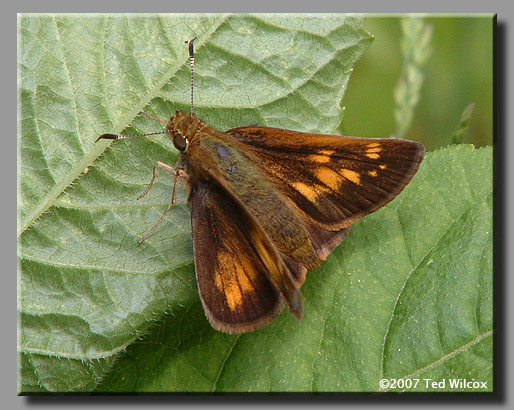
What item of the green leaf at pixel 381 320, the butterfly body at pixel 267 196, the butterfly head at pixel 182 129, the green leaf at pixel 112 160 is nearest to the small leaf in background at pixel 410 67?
the green leaf at pixel 112 160

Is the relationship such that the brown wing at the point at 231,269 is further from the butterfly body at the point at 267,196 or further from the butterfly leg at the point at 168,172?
the butterfly leg at the point at 168,172

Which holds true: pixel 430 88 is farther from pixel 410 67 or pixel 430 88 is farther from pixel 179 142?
pixel 179 142

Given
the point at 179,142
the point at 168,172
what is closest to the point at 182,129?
the point at 179,142

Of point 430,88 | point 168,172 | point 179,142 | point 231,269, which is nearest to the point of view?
point 231,269

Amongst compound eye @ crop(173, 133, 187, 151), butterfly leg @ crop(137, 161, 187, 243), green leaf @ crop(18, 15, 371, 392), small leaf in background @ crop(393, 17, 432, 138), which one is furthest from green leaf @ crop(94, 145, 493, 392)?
compound eye @ crop(173, 133, 187, 151)

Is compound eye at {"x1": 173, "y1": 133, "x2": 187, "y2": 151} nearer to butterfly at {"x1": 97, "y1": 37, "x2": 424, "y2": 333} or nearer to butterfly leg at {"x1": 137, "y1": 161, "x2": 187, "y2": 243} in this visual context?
butterfly at {"x1": 97, "y1": 37, "x2": 424, "y2": 333}
